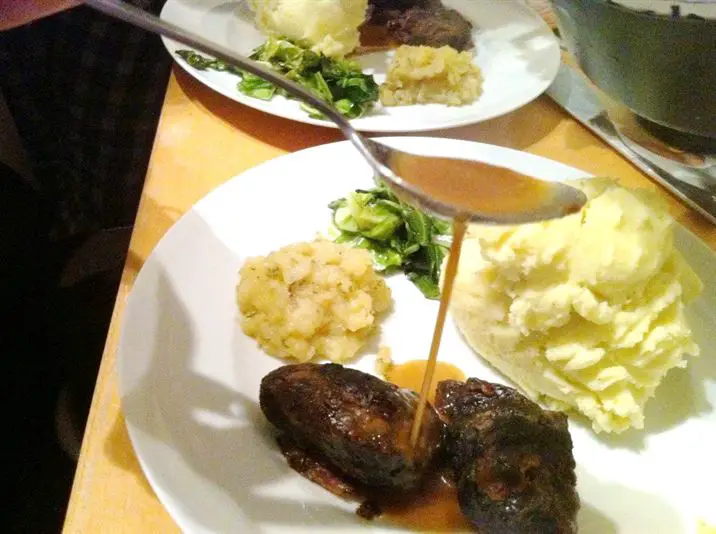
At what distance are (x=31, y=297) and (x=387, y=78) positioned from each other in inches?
57.8

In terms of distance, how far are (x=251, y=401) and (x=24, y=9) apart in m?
0.86

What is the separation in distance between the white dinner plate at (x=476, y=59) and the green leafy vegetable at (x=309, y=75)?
1.5 inches

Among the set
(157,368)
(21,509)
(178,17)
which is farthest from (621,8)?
(21,509)

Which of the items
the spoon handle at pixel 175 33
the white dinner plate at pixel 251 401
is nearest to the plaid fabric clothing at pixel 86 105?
the white dinner plate at pixel 251 401

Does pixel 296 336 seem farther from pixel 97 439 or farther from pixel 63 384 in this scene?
pixel 63 384

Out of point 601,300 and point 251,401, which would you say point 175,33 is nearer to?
point 251,401

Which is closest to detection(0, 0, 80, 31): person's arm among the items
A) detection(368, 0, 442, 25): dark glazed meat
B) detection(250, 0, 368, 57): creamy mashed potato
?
detection(250, 0, 368, 57): creamy mashed potato

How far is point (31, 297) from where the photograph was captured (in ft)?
8.02

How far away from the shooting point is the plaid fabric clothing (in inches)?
110

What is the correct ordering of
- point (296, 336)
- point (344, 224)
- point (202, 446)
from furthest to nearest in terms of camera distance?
point (344, 224)
point (296, 336)
point (202, 446)

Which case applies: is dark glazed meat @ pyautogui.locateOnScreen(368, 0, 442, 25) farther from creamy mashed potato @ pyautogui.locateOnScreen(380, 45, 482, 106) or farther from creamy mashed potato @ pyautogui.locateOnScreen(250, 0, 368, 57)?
creamy mashed potato @ pyautogui.locateOnScreen(380, 45, 482, 106)

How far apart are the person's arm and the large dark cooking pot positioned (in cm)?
114

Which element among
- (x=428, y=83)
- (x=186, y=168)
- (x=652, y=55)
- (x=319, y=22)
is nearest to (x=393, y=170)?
(x=652, y=55)

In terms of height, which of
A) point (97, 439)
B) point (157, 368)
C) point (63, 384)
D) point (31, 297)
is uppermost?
point (157, 368)
